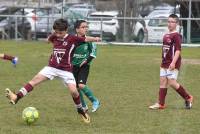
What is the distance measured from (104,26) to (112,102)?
19.2 metres

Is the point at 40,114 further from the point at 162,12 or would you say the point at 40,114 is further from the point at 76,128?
the point at 162,12

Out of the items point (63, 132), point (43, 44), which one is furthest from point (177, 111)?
point (43, 44)

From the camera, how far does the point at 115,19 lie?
103ft

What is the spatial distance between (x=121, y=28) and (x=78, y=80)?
825 inches

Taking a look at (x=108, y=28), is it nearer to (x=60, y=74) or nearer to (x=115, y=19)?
(x=115, y=19)

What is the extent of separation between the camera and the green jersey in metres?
10.6

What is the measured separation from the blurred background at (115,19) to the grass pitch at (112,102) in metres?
8.41

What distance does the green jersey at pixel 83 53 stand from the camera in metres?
10.6

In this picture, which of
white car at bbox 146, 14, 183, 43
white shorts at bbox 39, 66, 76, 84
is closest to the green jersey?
white shorts at bbox 39, 66, 76, 84

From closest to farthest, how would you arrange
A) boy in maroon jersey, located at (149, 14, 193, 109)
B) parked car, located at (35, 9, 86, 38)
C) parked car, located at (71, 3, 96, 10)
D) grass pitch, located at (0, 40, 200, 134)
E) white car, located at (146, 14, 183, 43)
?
grass pitch, located at (0, 40, 200, 134) → boy in maroon jersey, located at (149, 14, 193, 109) → white car, located at (146, 14, 183, 43) → parked car, located at (35, 9, 86, 38) → parked car, located at (71, 3, 96, 10)

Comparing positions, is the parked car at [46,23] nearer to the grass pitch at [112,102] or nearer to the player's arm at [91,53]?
the grass pitch at [112,102]

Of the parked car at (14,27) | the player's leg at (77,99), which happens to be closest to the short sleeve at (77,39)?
the player's leg at (77,99)

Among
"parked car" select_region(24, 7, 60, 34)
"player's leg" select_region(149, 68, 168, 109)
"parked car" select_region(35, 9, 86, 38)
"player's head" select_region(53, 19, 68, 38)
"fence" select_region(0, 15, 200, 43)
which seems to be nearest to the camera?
"player's head" select_region(53, 19, 68, 38)

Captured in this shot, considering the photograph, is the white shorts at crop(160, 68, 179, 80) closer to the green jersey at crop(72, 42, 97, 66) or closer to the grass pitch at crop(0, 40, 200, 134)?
the grass pitch at crop(0, 40, 200, 134)
